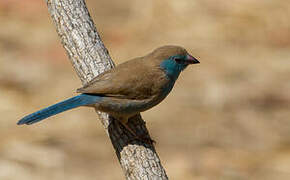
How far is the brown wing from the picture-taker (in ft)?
16.0

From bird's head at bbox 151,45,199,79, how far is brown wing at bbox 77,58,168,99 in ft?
0.30

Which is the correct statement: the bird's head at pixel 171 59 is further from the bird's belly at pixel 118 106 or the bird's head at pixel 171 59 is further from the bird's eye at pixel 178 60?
the bird's belly at pixel 118 106

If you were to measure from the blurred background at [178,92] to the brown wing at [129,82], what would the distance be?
3.29 metres

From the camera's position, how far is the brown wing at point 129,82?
4.87m

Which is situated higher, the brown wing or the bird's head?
the bird's head

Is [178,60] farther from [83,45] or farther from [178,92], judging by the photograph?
[178,92]

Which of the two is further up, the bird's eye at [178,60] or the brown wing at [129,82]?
the bird's eye at [178,60]

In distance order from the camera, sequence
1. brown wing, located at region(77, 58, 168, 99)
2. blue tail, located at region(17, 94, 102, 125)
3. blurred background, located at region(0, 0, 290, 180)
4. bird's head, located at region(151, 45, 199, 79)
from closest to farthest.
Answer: blue tail, located at region(17, 94, 102, 125), brown wing, located at region(77, 58, 168, 99), bird's head, located at region(151, 45, 199, 79), blurred background, located at region(0, 0, 290, 180)

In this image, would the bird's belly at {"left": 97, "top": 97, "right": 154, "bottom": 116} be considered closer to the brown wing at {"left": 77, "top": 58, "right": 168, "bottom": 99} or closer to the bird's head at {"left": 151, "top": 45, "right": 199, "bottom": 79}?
the brown wing at {"left": 77, "top": 58, "right": 168, "bottom": 99}

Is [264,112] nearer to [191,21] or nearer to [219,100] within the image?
[219,100]

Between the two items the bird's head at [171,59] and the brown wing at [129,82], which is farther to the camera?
the bird's head at [171,59]

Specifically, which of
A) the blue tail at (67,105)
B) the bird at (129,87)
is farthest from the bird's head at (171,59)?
the blue tail at (67,105)

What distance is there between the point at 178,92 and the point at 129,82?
15.9 ft

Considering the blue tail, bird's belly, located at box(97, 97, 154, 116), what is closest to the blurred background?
bird's belly, located at box(97, 97, 154, 116)
